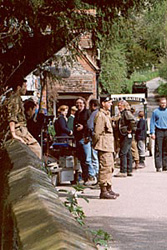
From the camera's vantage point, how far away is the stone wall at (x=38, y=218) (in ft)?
10.3

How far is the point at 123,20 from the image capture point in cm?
→ 1365

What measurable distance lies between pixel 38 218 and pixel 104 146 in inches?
389

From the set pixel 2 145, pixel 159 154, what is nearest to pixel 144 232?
pixel 2 145

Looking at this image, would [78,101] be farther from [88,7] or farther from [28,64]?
[88,7]

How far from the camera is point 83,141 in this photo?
1571 centimetres

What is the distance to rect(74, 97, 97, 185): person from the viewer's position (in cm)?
1569

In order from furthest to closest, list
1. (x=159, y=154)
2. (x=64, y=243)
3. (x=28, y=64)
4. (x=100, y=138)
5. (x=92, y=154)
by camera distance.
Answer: (x=159, y=154)
(x=92, y=154)
(x=28, y=64)
(x=100, y=138)
(x=64, y=243)

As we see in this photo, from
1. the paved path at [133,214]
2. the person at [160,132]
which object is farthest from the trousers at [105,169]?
the person at [160,132]

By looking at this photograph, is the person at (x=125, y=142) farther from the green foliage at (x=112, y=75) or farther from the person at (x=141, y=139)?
the green foliage at (x=112, y=75)

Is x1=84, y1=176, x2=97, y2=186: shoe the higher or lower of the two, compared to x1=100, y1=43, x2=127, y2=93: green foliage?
lower

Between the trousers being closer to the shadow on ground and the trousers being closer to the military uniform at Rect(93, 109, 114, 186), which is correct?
the military uniform at Rect(93, 109, 114, 186)

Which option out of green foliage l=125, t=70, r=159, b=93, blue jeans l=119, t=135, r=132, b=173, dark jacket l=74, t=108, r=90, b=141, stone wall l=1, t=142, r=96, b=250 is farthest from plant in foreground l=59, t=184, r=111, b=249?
green foliage l=125, t=70, r=159, b=93

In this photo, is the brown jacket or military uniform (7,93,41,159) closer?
military uniform (7,93,41,159)

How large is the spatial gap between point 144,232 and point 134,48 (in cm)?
7587
